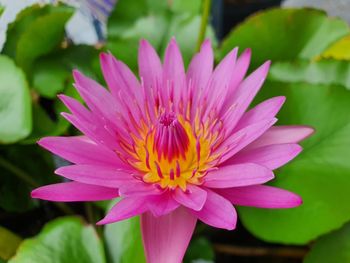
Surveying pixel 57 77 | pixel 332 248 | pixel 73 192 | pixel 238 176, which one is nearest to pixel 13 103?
pixel 57 77

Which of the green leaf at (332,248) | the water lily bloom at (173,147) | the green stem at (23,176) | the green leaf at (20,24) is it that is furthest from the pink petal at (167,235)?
the green leaf at (20,24)

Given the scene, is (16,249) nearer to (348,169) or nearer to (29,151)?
(29,151)

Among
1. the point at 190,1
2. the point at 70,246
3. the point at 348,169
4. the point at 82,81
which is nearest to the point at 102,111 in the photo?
the point at 82,81

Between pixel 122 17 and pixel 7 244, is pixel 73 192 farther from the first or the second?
pixel 122 17

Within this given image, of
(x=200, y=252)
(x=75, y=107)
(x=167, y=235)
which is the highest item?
(x=75, y=107)

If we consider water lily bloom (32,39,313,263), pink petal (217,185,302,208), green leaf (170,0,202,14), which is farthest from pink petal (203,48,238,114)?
green leaf (170,0,202,14)
